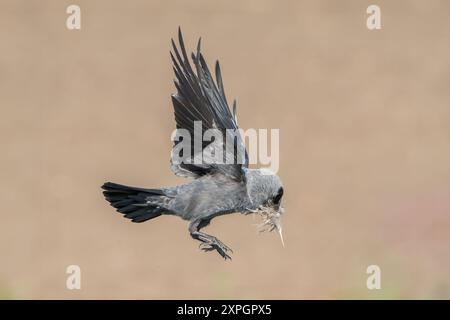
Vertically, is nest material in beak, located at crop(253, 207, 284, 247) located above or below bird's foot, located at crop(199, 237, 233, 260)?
above

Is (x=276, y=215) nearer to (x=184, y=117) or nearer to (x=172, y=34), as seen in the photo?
(x=184, y=117)

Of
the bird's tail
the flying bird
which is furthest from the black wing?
the bird's tail

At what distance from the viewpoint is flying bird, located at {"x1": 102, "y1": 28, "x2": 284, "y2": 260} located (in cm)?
569

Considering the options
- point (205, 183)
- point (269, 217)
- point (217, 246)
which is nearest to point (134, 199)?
point (205, 183)

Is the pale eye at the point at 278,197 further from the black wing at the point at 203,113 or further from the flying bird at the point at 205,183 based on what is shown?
the black wing at the point at 203,113

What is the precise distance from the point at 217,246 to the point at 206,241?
3.6 inches

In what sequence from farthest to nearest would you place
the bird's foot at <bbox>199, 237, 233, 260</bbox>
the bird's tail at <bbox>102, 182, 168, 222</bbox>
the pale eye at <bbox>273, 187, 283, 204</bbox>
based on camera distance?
the bird's tail at <bbox>102, 182, 168, 222</bbox>, the pale eye at <bbox>273, 187, 283, 204</bbox>, the bird's foot at <bbox>199, 237, 233, 260</bbox>

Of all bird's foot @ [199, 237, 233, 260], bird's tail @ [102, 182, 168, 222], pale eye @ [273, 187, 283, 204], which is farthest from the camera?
bird's tail @ [102, 182, 168, 222]

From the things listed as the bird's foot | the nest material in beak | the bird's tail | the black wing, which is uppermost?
the black wing

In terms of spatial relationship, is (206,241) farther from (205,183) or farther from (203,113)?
(203,113)

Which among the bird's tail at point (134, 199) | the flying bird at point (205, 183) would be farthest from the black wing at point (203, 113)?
the bird's tail at point (134, 199)

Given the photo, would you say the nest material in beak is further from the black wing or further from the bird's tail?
the bird's tail

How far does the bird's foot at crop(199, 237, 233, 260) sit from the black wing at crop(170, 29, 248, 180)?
394mm

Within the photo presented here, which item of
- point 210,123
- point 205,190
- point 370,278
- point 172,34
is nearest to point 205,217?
point 205,190
